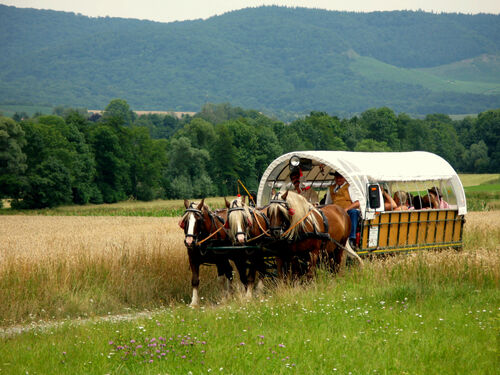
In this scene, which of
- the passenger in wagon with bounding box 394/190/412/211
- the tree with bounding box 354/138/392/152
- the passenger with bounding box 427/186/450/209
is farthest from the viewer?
the tree with bounding box 354/138/392/152

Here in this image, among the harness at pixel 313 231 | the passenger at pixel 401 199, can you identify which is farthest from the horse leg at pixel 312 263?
the passenger at pixel 401 199

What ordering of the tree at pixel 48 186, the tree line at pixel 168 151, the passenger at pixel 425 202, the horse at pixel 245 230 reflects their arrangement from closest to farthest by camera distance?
the horse at pixel 245 230, the passenger at pixel 425 202, the tree at pixel 48 186, the tree line at pixel 168 151

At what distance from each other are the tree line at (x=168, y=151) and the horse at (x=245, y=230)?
138ft

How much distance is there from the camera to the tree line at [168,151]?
5325cm

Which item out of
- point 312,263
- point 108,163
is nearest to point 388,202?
point 312,263

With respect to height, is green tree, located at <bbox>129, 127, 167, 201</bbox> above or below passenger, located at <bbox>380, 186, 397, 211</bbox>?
below

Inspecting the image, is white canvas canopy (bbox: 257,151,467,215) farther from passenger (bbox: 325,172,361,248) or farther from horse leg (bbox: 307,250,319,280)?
horse leg (bbox: 307,250,319,280)

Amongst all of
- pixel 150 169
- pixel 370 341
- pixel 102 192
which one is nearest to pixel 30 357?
pixel 370 341

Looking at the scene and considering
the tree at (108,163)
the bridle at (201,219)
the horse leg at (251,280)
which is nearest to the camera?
the bridle at (201,219)

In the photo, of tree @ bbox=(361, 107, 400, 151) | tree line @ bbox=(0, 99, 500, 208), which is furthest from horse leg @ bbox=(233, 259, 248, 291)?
tree @ bbox=(361, 107, 400, 151)

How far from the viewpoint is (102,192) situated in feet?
214

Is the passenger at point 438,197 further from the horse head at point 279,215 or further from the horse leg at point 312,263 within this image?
the horse head at point 279,215

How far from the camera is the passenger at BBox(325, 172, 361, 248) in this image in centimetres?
1279

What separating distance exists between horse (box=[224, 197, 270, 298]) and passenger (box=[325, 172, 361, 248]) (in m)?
2.13
